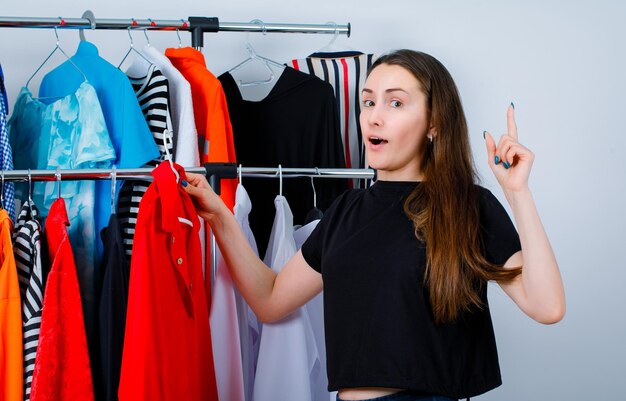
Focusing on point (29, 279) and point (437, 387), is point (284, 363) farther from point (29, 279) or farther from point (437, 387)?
point (29, 279)

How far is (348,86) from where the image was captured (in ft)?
8.41

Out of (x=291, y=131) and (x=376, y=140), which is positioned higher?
(x=291, y=131)

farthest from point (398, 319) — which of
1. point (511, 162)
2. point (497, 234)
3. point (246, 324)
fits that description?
point (246, 324)

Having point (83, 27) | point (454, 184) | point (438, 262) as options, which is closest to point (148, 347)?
point (438, 262)

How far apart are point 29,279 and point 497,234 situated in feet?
3.00

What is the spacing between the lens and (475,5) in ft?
9.47

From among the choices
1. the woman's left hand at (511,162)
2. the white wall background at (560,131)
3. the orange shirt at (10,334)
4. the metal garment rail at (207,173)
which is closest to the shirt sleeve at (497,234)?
the woman's left hand at (511,162)

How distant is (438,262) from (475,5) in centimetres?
155

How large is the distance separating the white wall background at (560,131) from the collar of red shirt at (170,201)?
1347 millimetres

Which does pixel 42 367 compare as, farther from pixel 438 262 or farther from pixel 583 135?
pixel 583 135

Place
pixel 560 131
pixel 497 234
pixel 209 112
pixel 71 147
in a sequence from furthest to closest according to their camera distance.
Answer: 1. pixel 560 131
2. pixel 209 112
3. pixel 71 147
4. pixel 497 234

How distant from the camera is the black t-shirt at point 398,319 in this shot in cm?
159

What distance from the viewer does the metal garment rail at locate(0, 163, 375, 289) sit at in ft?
5.78

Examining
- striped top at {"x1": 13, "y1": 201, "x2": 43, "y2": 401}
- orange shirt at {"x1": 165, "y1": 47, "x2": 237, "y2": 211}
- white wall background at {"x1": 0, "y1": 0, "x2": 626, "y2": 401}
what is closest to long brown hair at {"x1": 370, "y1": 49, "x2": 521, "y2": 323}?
orange shirt at {"x1": 165, "y1": 47, "x2": 237, "y2": 211}
